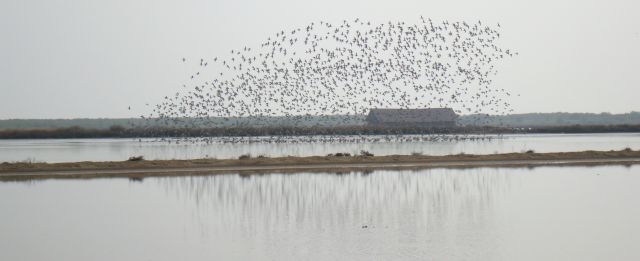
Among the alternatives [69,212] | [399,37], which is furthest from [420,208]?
[399,37]

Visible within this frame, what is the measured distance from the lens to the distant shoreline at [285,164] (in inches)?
1383

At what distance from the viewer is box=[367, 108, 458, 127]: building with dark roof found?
102m

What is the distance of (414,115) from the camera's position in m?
104

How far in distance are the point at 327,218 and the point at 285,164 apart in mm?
17505

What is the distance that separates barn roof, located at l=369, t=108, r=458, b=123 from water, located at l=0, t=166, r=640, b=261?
232ft

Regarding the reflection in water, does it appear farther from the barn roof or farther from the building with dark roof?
the barn roof

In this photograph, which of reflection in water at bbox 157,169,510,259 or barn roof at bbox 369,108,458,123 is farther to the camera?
barn roof at bbox 369,108,458,123

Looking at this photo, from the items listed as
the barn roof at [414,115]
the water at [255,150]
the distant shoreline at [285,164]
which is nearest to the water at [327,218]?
the distant shoreline at [285,164]

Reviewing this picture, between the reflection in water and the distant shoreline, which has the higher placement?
the distant shoreline

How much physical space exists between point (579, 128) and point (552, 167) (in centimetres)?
6893

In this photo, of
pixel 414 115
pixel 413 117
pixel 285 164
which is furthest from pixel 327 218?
pixel 414 115

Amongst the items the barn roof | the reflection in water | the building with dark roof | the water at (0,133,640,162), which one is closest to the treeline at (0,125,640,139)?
the building with dark roof

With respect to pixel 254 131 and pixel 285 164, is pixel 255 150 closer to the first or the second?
pixel 285 164

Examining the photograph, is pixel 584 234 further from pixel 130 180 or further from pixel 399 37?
pixel 399 37
